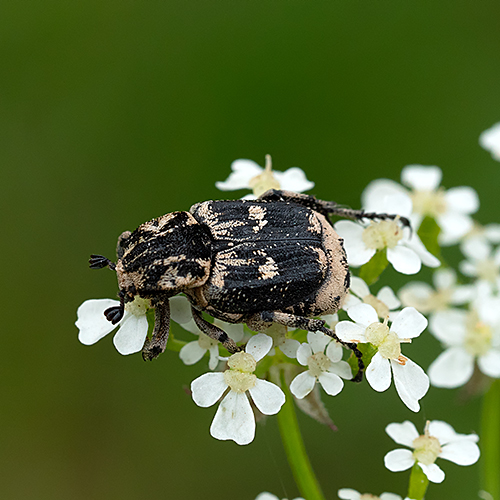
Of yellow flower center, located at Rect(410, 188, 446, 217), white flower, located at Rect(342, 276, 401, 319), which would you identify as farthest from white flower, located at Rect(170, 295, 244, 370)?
yellow flower center, located at Rect(410, 188, 446, 217)

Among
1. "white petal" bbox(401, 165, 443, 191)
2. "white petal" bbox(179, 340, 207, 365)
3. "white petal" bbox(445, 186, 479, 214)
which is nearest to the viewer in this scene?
"white petal" bbox(179, 340, 207, 365)

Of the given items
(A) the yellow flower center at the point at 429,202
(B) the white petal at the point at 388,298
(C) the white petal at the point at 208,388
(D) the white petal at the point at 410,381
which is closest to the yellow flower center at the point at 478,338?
(A) the yellow flower center at the point at 429,202

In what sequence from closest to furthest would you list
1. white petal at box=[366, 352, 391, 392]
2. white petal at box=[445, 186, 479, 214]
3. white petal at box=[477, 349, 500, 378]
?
white petal at box=[366, 352, 391, 392]
white petal at box=[477, 349, 500, 378]
white petal at box=[445, 186, 479, 214]

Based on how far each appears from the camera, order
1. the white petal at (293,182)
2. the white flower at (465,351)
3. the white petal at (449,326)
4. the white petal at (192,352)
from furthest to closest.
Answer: the white petal at (449,326) < the white flower at (465,351) < the white petal at (293,182) < the white petal at (192,352)

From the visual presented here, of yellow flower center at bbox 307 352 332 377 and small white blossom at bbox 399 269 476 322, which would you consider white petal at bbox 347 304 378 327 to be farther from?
small white blossom at bbox 399 269 476 322

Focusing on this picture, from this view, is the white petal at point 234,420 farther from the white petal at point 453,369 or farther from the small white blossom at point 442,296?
the small white blossom at point 442,296
